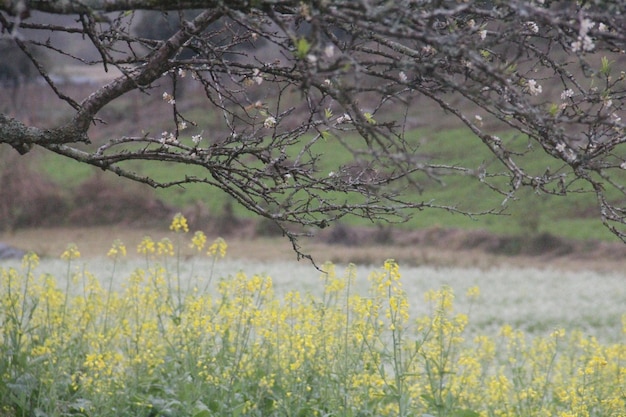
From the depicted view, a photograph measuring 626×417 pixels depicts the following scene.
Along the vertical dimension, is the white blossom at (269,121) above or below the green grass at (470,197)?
below

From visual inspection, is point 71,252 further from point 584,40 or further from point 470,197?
point 470,197

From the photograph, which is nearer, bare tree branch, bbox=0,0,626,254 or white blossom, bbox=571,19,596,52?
white blossom, bbox=571,19,596,52

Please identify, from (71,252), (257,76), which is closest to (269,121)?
(257,76)

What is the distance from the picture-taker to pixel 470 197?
140 ft

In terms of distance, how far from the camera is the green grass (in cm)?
3712

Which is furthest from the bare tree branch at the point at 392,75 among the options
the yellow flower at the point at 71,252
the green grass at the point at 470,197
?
the green grass at the point at 470,197

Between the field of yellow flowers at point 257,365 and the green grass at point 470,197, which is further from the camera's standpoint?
the green grass at point 470,197

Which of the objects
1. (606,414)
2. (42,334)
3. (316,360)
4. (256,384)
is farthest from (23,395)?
(606,414)

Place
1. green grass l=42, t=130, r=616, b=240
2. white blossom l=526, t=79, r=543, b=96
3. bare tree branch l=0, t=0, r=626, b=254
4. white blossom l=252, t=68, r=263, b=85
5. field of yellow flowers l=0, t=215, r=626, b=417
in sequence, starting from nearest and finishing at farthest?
bare tree branch l=0, t=0, r=626, b=254, white blossom l=526, t=79, r=543, b=96, white blossom l=252, t=68, r=263, b=85, field of yellow flowers l=0, t=215, r=626, b=417, green grass l=42, t=130, r=616, b=240

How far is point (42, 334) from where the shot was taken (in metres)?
8.00

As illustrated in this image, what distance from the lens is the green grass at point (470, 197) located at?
3712cm

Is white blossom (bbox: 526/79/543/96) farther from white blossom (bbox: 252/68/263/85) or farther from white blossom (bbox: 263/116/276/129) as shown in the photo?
white blossom (bbox: 252/68/263/85)

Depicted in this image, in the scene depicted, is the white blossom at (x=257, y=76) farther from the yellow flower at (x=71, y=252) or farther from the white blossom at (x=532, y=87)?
the yellow flower at (x=71, y=252)

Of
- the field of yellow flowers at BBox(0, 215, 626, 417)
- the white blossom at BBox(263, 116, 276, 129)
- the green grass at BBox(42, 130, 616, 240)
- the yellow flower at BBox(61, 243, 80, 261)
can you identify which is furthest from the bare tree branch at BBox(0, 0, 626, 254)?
the green grass at BBox(42, 130, 616, 240)
